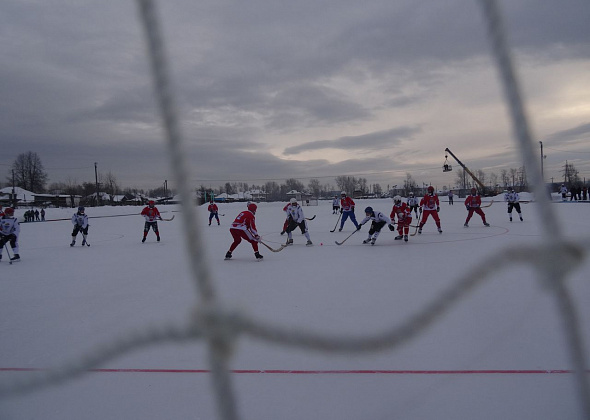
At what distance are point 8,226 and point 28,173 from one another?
54.3m

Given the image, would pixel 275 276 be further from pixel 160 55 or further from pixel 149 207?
pixel 149 207

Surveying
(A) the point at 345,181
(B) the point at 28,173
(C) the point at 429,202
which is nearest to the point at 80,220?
(C) the point at 429,202

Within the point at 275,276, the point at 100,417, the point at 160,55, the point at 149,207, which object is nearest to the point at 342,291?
the point at 275,276

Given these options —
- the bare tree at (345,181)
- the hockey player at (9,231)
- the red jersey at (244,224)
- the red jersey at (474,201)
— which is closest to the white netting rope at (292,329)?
the red jersey at (244,224)

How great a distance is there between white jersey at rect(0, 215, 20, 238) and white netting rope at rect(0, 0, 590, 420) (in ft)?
30.5

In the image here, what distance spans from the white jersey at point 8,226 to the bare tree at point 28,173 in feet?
164

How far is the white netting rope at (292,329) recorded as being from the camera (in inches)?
46.5

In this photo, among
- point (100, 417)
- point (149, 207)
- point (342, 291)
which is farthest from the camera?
point (149, 207)

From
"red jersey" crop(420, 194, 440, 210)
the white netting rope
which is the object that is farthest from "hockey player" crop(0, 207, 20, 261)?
"red jersey" crop(420, 194, 440, 210)

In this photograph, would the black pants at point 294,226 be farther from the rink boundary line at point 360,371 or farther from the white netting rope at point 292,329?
the white netting rope at point 292,329

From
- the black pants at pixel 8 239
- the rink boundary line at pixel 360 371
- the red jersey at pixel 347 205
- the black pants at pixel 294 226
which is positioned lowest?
the rink boundary line at pixel 360 371

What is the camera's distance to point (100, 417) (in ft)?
6.95

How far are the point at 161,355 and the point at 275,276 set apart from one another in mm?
2958

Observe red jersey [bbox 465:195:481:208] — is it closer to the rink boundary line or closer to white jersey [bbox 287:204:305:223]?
white jersey [bbox 287:204:305:223]
